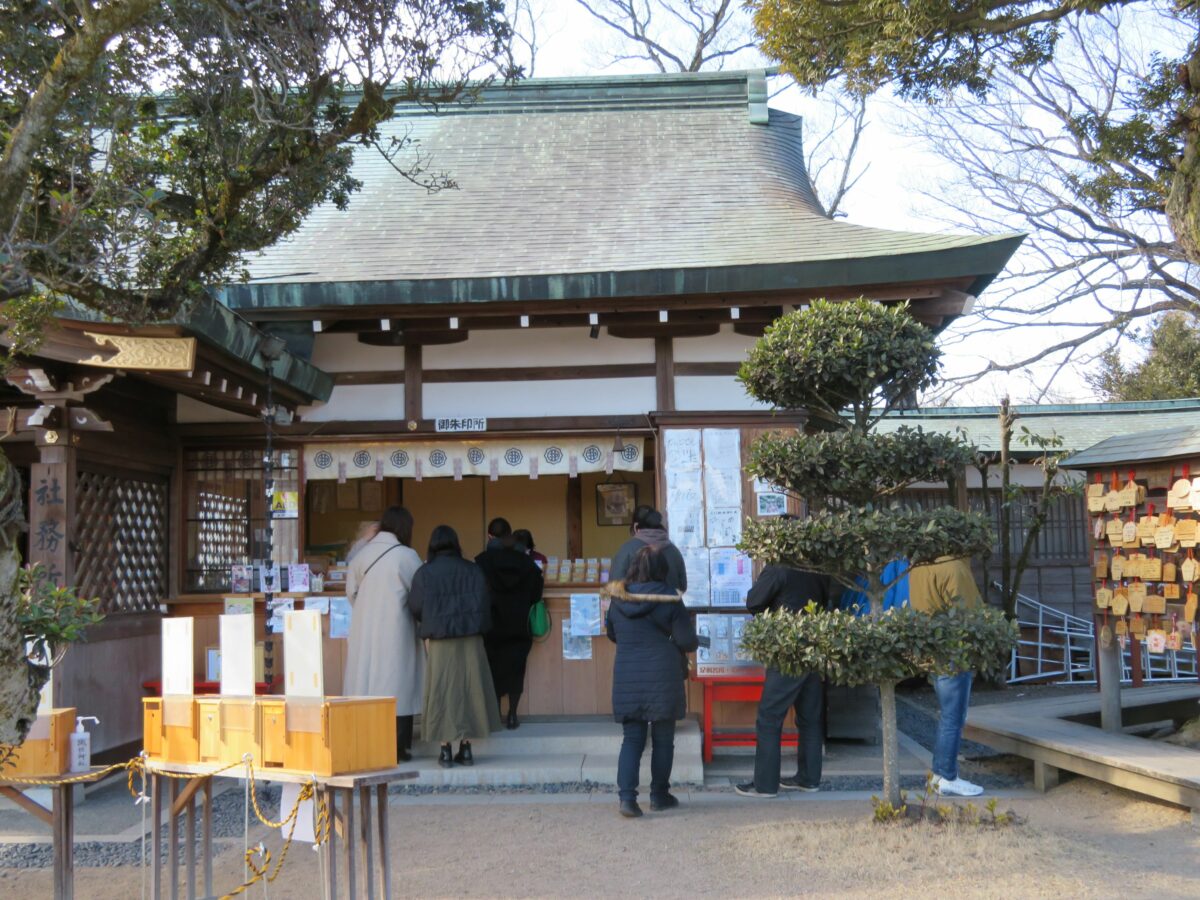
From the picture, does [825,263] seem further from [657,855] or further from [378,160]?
[378,160]

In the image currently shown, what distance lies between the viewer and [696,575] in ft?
26.2

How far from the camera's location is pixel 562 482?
36.7 feet

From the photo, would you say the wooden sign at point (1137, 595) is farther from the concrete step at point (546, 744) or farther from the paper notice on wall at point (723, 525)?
the concrete step at point (546, 744)

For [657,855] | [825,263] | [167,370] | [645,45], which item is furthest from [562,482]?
[645,45]

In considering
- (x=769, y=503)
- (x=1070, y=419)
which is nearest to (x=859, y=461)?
(x=769, y=503)

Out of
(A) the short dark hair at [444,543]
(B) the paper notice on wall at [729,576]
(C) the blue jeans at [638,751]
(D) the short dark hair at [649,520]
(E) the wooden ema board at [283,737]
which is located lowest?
(C) the blue jeans at [638,751]

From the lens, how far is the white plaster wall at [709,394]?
27.2ft

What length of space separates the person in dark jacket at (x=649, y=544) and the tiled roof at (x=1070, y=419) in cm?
796

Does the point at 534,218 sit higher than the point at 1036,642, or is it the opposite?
the point at 534,218

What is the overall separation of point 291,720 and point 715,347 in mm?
5070

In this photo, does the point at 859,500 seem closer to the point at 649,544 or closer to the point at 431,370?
the point at 649,544

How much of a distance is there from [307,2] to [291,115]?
0.62 meters

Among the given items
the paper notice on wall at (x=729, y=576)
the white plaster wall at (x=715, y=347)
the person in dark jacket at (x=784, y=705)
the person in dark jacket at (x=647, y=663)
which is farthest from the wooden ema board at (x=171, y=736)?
the white plaster wall at (x=715, y=347)

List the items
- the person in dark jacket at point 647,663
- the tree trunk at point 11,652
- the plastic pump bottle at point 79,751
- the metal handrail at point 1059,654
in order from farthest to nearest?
1. the metal handrail at point 1059,654
2. the person in dark jacket at point 647,663
3. the plastic pump bottle at point 79,751
4. the tree trunk at point 11,652
